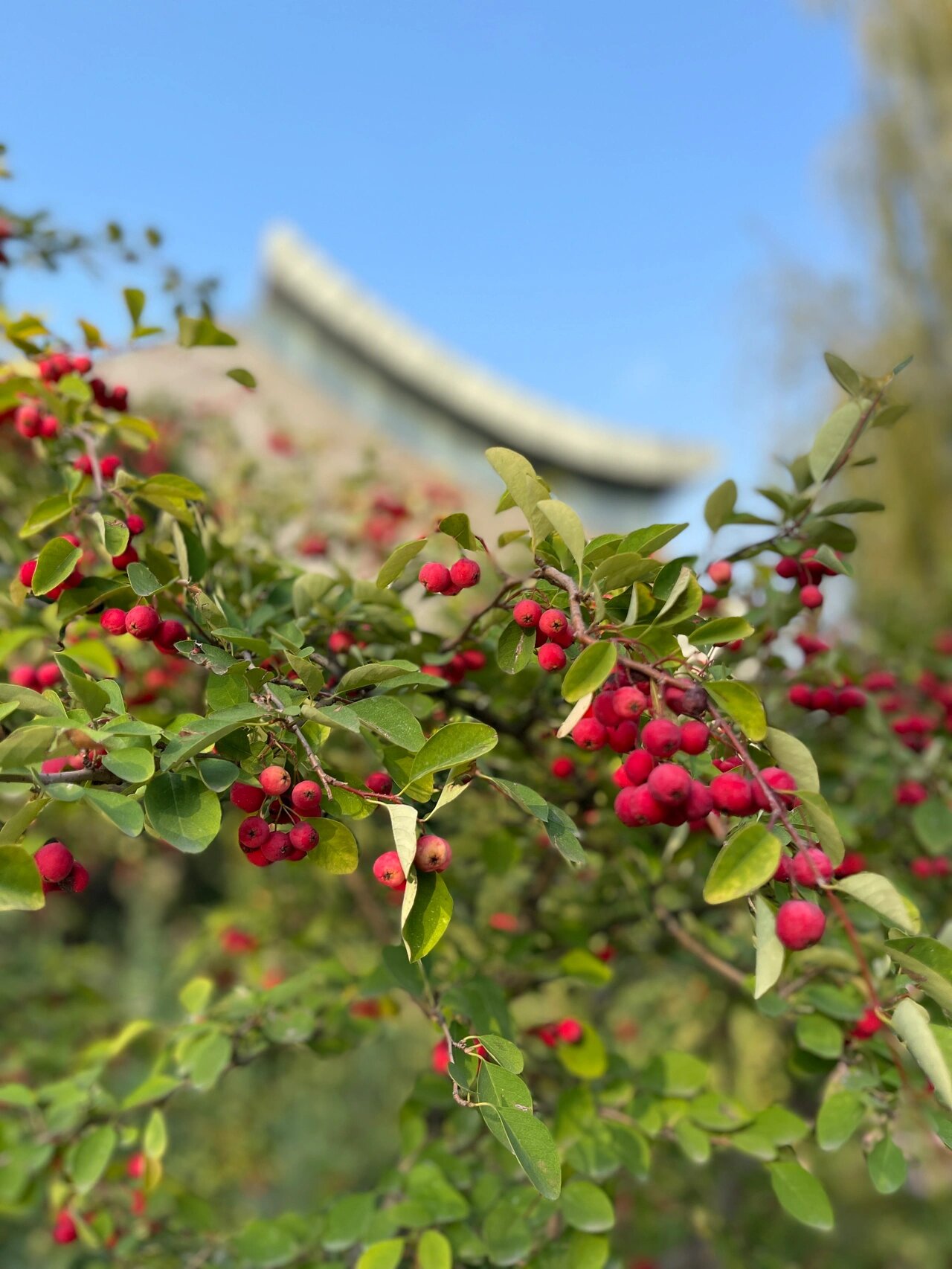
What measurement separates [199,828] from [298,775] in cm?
13

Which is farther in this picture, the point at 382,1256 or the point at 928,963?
the point at 382,1256

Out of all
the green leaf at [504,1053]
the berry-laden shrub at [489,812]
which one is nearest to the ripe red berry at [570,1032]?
the berry-laden shrub at [489,812]

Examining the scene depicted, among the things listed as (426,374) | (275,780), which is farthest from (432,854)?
(426,374)

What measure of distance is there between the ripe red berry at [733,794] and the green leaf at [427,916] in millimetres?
250

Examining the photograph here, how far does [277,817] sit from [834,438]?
2.68ft

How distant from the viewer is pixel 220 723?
778 millimetres

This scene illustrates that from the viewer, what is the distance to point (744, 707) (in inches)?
29.1

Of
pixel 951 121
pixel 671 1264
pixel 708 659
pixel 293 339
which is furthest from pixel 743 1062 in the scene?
pixel 293 339

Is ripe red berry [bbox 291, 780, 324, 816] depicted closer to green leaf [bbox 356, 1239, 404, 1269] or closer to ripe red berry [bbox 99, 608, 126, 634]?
ripe red berry [bbox 99, 608, 126, 634]

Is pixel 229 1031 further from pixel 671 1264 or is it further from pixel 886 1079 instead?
pixel 671 1264

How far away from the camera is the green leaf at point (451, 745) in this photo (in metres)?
0.81

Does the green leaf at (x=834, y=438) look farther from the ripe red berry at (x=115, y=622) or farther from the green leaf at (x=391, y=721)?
the ripe red berry at (x=115, y=622)

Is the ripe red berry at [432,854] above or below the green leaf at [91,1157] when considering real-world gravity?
above

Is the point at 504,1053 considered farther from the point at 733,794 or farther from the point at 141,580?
the point at 141,580
